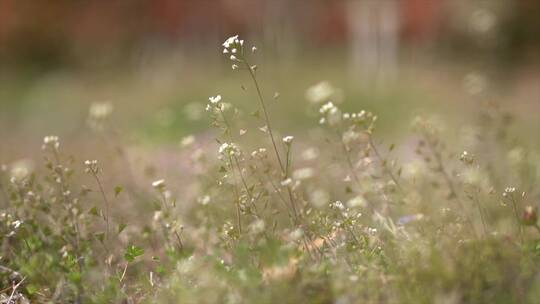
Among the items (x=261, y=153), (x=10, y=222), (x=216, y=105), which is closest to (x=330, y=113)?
(x=261, y=153)

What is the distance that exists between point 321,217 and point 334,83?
50.8 feet

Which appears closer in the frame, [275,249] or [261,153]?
[275,249]

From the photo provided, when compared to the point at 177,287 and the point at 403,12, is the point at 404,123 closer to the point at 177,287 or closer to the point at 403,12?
the point at 177,287

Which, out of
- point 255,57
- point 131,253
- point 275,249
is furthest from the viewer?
point 255,57

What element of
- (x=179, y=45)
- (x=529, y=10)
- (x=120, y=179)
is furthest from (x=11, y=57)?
(x=120, y=179)

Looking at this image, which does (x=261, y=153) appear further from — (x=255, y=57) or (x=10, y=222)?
(x=255, y=57)

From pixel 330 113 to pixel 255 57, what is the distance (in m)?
18.3

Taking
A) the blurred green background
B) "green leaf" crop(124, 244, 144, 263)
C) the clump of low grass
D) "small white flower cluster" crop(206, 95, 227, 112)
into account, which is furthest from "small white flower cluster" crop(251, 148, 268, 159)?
the blurred green background

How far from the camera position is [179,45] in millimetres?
27875

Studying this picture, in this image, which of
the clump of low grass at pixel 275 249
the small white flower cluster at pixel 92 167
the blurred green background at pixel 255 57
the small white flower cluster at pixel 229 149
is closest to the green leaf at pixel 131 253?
the clump of low grass at pixel 275 249

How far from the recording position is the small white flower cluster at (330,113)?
304 centimetres

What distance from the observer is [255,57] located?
2127 cm

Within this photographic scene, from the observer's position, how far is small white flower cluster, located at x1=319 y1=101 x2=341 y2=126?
304 centimetres

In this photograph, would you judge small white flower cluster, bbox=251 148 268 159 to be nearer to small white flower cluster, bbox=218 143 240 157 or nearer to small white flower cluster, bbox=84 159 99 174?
small white flower cluster, bbox=218 143 240 157
